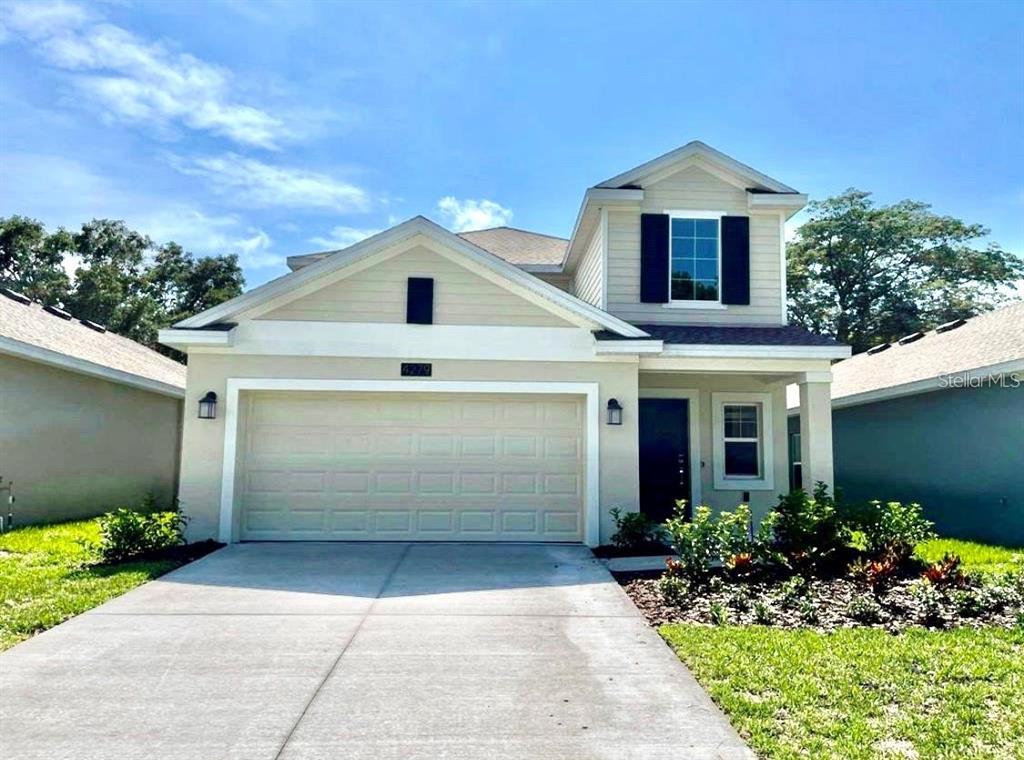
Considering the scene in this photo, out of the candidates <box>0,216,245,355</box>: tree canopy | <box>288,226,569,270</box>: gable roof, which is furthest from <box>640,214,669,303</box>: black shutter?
<box>0,216,245,355</box>: tree canopy

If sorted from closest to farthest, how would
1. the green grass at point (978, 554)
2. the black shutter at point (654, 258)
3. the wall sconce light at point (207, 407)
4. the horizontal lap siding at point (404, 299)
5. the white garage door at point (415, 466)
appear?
the green grass at point (978, 554) < the wall sconce light at point (207, 407) < the horizontal lap siding at point (404, 299) < the white garage door at point (415, 466) < the black shutter at point (654, 258)

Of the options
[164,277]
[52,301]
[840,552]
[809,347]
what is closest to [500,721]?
[840,552]

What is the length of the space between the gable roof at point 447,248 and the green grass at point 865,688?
4.92m

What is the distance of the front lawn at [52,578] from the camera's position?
226 inches

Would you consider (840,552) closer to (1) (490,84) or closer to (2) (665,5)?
(2) (665,5)

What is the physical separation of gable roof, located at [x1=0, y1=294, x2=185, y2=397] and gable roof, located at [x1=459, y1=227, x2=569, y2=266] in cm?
681

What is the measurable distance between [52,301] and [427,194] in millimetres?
21645

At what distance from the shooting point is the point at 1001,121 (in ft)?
43.5

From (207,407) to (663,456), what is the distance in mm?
7059

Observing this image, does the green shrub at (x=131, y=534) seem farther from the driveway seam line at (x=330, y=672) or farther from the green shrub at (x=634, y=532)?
the green shrub at (x=634, y=532)

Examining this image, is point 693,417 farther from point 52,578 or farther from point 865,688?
point 52,578

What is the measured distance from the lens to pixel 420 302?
959cm

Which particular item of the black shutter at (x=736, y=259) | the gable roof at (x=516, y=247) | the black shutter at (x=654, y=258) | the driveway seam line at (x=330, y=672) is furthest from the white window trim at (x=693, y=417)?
the driveway seam line at (x=330, y=672)

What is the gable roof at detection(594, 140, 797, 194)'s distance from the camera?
11.4 m
